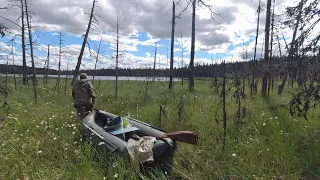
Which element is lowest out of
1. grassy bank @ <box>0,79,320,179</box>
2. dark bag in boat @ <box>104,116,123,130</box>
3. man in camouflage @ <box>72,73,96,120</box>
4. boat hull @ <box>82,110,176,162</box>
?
grassy bank @ <box>0,79,320,179</box>

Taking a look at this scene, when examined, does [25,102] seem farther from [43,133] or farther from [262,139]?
[262,139]

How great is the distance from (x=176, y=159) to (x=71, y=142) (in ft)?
7.59

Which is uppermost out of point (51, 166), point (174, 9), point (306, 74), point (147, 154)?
point (174, 9)

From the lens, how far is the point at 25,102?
11.9 meters

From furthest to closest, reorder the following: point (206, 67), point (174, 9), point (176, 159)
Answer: point (206, 67) → point (174, 9) → point (176, 159)

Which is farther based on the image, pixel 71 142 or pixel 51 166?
pixel 71 142

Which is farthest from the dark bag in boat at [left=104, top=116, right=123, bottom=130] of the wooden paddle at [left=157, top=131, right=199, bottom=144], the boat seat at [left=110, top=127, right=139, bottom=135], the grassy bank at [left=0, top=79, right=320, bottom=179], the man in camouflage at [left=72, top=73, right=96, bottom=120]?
the man in camouflage at [left=72, top=73, right=96, bottom=120]

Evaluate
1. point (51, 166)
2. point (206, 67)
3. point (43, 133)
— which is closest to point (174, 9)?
point (43, 133)

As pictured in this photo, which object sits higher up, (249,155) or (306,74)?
(306,74)

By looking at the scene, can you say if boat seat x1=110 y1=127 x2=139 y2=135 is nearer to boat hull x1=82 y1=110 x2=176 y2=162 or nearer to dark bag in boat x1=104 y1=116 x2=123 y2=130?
boat hull x1=82 y1=110 x2=176 y2=162

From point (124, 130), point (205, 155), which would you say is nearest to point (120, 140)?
point (124, 130)

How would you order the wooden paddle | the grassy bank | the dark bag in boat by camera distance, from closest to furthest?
1. the grassy bank
2. the wooden paddle
3. the dark bag in boat

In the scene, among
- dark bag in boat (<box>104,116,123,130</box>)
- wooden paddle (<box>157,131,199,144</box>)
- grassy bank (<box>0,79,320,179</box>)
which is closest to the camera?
grassy bank (<box>0,79,320,179</box>)

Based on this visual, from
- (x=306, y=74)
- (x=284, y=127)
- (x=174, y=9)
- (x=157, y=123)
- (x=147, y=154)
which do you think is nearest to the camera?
(x=147, y=154)
